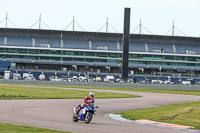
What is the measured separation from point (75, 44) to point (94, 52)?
8378mm

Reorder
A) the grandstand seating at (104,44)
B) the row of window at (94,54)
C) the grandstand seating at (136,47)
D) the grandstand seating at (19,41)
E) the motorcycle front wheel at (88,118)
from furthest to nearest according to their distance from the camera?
the grandstand seating at (104,44), the grandstand seating at (136,47), the grandstand seating at (19,41), the row of window at (94,54), the motorcycle front wheel at (88,118)

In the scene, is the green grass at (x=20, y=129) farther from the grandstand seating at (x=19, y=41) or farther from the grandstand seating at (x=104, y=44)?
the grandstand seating at (x=104, y=44)

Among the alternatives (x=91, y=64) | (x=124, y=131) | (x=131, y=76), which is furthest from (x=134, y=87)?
(x=124, y=131)

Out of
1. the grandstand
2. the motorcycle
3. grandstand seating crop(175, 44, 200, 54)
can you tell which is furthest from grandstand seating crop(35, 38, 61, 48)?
the motorcycle

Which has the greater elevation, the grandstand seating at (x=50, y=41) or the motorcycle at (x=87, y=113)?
the grandstand seating at (x=50, y=41)

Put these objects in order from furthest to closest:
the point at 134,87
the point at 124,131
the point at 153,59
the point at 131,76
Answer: the point at 153,59 → the point at 131,76 → the point at 134,87 → the point at 124,131

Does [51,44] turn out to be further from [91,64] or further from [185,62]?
[185,62]

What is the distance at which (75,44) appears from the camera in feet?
484

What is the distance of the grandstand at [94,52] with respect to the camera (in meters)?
142

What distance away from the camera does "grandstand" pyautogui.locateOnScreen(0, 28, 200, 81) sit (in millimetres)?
142500

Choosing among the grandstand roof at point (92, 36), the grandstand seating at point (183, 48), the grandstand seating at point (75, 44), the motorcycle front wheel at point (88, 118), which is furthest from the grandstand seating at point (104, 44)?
the motorcycle front wheel at point (88, 118)

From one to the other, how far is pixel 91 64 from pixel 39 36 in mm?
22194

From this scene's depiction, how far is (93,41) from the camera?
5925 inches

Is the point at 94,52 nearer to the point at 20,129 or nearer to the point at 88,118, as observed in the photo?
the point at 88,118
